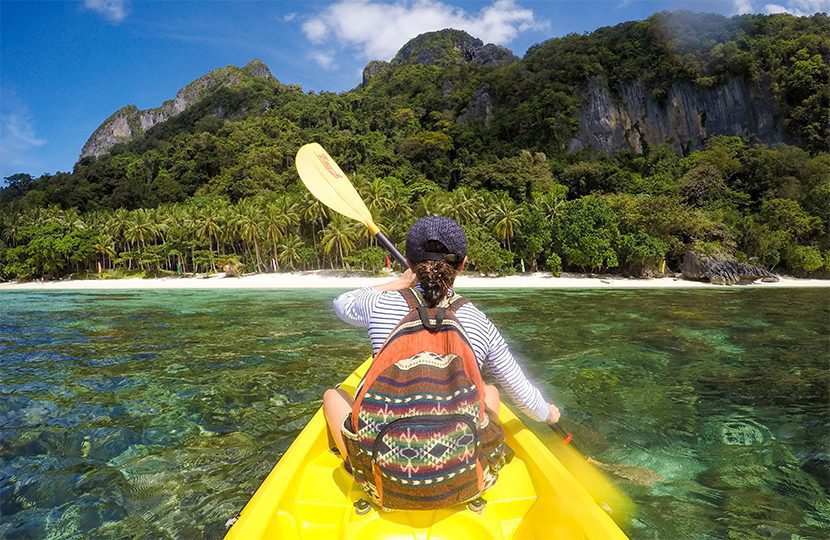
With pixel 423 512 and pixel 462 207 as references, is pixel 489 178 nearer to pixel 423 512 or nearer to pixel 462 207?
pixel 462 207

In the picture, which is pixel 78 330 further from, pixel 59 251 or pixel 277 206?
pixel 59 251

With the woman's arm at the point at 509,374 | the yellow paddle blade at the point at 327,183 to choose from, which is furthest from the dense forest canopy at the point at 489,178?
the woman's arm at the point at 509,374

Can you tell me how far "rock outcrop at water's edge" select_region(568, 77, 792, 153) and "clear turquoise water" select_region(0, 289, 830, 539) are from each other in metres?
68.7

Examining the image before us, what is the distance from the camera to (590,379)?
708cm

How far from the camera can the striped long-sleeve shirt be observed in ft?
7.14

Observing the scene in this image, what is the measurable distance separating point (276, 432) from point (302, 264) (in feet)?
141

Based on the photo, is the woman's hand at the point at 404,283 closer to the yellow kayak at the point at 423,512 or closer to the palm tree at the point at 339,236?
the yellow kayak at the point at 423,512

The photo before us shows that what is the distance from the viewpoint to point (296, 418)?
531cm

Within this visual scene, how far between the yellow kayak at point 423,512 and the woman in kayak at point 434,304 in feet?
1.06

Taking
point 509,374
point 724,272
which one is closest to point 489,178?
point 724,272

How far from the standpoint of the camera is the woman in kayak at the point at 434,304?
2.07m

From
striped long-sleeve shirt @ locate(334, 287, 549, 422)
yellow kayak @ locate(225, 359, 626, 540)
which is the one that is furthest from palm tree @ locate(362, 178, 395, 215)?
yellow kayak @ locate(225, 359, 626, 540)

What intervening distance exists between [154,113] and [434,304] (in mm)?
188685

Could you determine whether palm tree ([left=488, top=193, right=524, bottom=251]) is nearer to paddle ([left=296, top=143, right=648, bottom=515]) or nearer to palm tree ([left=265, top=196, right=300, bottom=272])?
palm tree ([left=265, top=196, right=300, bottom=272])
